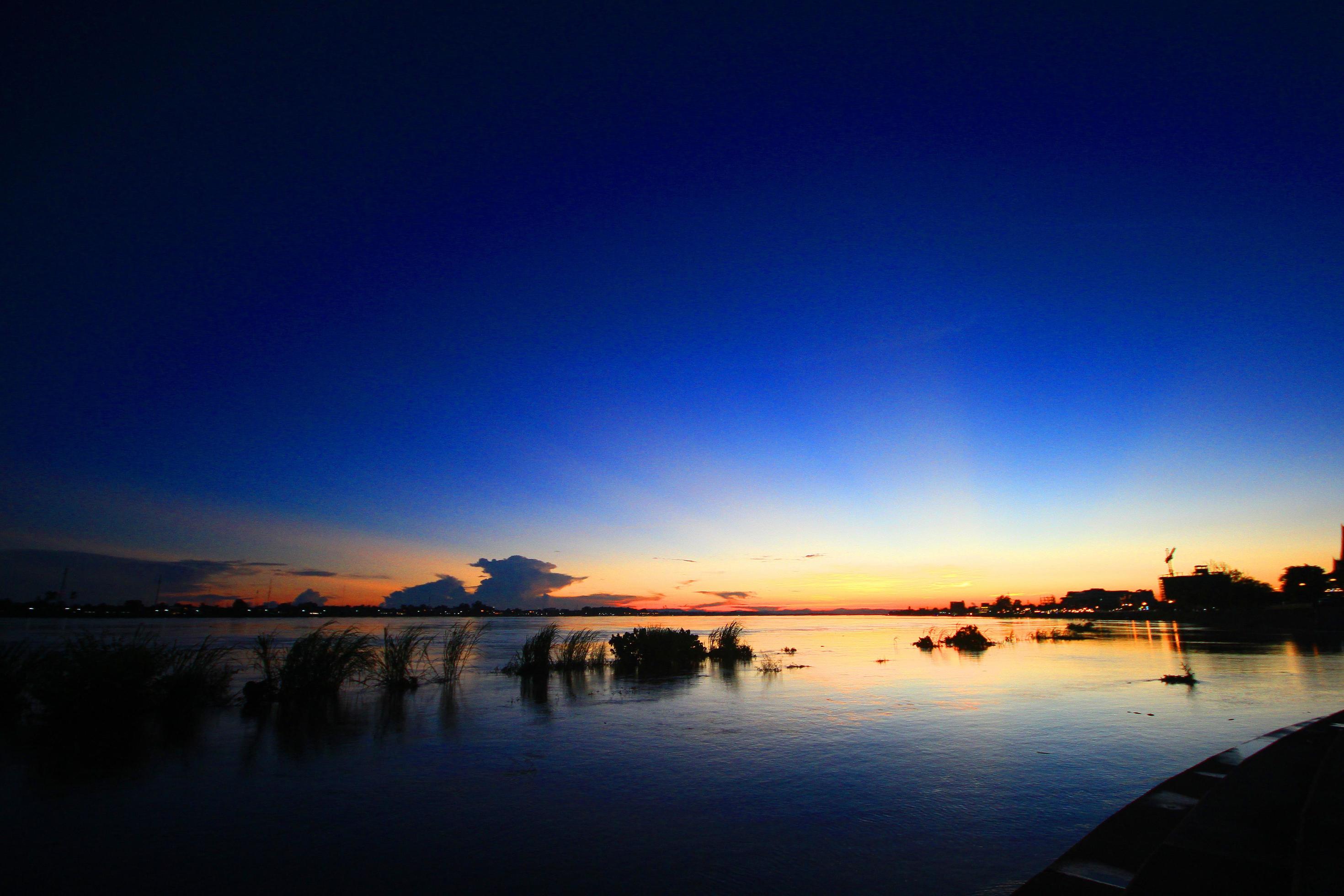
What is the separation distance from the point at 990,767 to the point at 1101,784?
170 centimetres

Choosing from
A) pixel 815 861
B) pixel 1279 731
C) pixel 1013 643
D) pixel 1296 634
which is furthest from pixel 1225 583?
pixel 815 861

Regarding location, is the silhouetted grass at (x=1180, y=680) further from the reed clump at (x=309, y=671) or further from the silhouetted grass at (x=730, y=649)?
the reed clump at (x=309, y=671)

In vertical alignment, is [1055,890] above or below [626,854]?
above

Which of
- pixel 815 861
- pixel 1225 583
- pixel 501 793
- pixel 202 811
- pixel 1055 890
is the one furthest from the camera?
pixel 1225 583

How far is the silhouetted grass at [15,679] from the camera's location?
1524 centimetres

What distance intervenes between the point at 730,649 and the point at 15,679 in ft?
93.3

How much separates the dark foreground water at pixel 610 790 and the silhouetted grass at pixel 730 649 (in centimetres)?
1543

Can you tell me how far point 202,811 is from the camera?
896cm

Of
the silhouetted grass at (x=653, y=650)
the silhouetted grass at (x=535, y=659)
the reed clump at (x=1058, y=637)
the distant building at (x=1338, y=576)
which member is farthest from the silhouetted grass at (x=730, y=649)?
the distant building at (x=1338, y=576)

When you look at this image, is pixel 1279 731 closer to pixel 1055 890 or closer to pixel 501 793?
pixel 1055 890

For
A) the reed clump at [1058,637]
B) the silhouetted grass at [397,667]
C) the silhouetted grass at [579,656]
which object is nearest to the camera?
the silhouetted grass at [397,667]

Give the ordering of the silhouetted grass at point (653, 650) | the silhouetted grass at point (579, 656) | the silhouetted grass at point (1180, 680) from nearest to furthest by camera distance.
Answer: the silhouetted grass at point (1180, 680), the silhouetted grass at point (579, 656), the silhouetted grass at point (653, 650)

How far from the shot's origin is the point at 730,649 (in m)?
35.7

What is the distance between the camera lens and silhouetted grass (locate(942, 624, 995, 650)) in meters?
43.5
